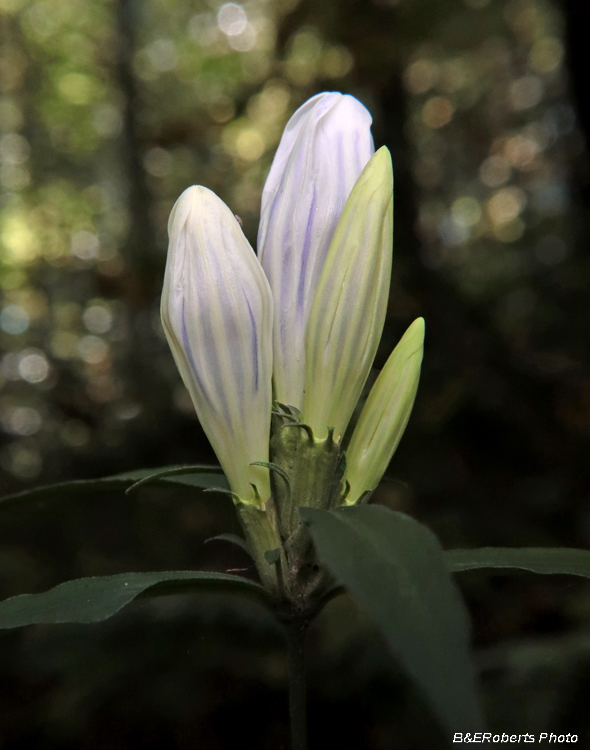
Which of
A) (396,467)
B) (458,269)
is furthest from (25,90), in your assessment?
(396,467)


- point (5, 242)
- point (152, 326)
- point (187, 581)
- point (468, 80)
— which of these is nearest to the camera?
point (187, 581)

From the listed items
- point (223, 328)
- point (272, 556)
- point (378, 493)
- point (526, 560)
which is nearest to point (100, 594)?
point (272, 556)

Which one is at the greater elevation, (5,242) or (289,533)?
(289,533)

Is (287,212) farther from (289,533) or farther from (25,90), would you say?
(25,90)

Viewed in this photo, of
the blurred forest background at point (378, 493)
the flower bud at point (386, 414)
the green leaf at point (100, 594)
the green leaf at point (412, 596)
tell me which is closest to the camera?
the green leaf at point (412, 596)

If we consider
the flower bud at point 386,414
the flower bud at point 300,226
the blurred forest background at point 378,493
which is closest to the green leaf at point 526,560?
the flower bud at point 386,414

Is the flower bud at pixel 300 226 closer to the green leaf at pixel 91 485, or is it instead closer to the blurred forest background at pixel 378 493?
the green leaf at pixel 91 485

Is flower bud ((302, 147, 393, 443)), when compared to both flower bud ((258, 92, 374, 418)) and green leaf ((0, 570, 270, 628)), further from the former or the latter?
green leaf ((0, 570, 270, 628))

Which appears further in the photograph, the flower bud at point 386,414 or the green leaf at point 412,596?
the flower bud at point 386,414
